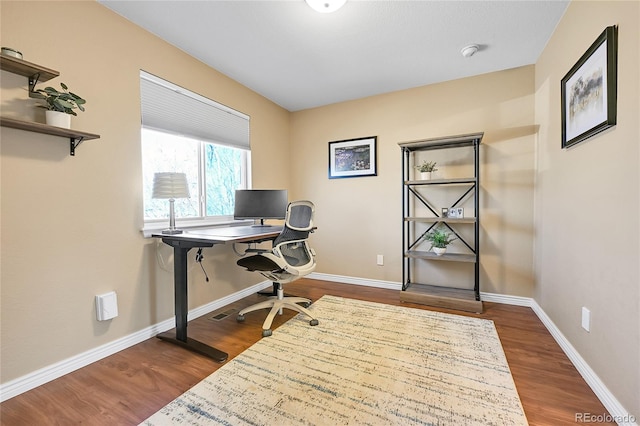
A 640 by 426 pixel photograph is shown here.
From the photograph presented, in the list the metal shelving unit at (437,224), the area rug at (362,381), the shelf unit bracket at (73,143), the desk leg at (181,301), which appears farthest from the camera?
the metal shelving unit at (437,224)

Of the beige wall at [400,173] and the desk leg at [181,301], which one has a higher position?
the beige wall at [400,173]

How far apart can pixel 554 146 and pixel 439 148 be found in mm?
1049

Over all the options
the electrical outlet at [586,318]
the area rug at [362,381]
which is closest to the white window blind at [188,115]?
the area rug at [362,381]

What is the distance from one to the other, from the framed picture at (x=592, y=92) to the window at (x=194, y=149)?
9.53ft

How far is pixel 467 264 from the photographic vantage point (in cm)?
301

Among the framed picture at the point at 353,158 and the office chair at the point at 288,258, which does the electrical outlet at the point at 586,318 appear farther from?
the framed picture at the point at 353,158

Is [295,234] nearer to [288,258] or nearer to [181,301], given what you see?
[288,258]

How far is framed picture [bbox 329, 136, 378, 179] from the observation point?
137 inches

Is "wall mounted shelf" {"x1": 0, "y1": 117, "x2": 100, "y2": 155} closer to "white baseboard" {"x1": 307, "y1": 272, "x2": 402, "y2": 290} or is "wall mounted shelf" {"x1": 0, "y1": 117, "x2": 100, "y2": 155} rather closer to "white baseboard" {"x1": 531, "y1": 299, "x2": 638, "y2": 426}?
"white baseboard" {"x1": 307, "y1": 272, "x2": 402, "y2": 290}

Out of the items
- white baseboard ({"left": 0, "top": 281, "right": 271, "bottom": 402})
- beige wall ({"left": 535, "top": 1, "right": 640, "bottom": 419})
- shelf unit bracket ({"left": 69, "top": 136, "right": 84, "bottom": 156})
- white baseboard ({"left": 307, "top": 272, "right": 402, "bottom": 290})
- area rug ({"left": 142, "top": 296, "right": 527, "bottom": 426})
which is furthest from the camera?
white baseboard ({"left": 307, "top": 272, "right": 402, "bottom": 290})

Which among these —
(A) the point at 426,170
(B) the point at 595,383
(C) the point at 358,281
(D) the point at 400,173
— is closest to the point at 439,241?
(A) the point at 426,170

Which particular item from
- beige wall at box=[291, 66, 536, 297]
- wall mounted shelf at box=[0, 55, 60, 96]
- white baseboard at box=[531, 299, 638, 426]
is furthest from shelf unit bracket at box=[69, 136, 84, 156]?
white baseboard at box=[531, 299, 638, 426]

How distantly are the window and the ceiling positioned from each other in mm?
439

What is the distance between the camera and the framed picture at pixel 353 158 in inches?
137
